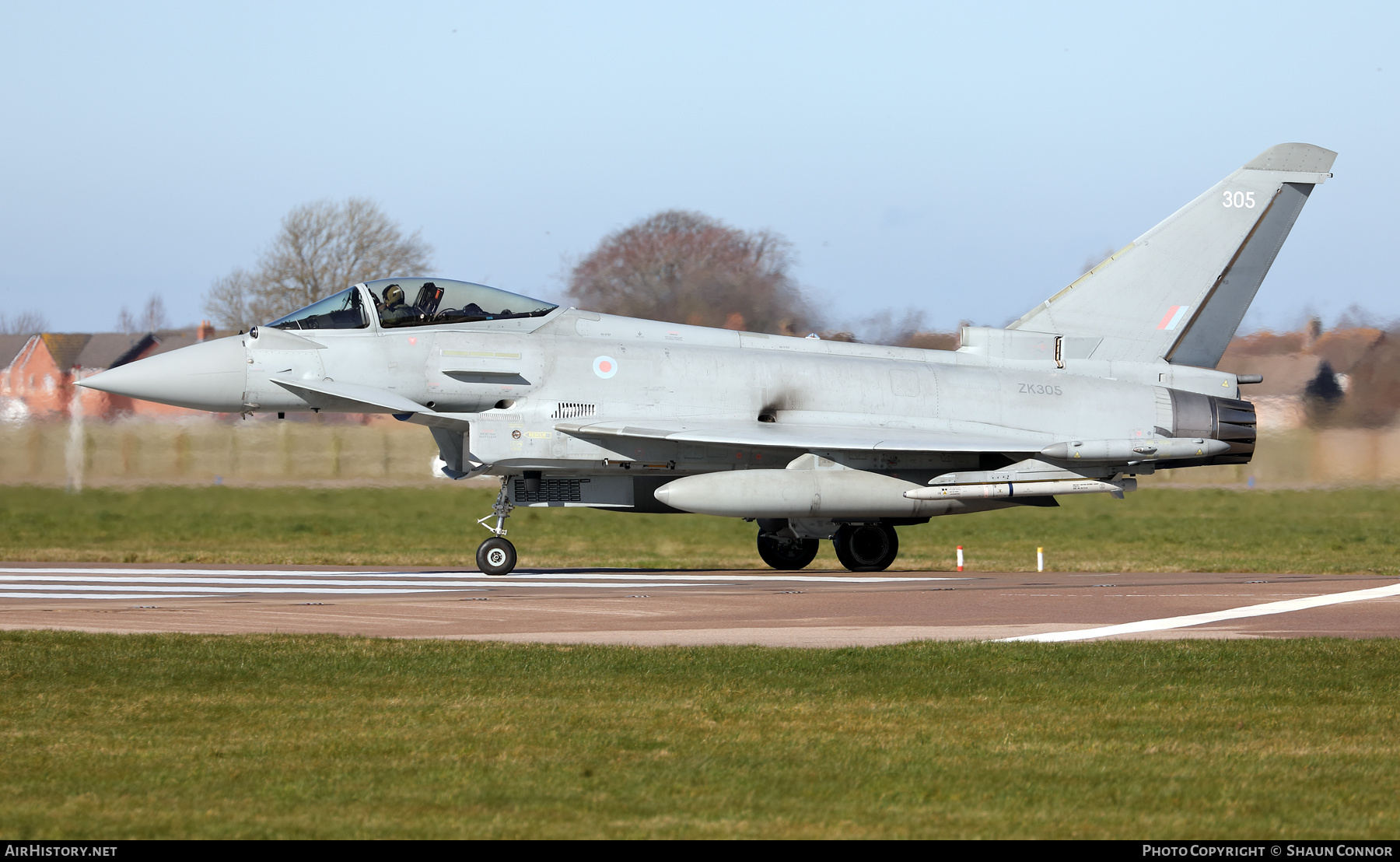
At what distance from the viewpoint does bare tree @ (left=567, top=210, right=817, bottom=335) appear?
2367 cm

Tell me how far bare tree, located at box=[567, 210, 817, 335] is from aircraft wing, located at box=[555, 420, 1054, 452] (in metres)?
5.14

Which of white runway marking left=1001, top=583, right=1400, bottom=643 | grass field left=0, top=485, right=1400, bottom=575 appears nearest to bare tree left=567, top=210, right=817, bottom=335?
grass field left=0, top=485, right=1400, bottom=575

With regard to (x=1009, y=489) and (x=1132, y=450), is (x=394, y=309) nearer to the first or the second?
(x=1009, y=489)

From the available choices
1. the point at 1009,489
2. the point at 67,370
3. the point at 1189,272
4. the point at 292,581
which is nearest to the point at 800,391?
the point at 1009,489

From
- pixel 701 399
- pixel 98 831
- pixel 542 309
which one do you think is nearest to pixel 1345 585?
pixel 701 399

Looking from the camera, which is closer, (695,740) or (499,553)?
(695,740)

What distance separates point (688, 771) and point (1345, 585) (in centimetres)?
1228

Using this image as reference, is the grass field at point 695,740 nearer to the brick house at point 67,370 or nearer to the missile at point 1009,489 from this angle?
the missile at point 1009,489

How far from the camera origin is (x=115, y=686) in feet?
27.9

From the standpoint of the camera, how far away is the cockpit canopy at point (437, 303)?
57.8 feet

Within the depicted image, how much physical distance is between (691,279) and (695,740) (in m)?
18.7

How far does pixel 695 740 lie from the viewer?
6980 millimetres

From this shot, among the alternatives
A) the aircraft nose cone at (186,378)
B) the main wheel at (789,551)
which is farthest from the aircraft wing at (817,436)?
the aircraft nose cone at (186,378)
